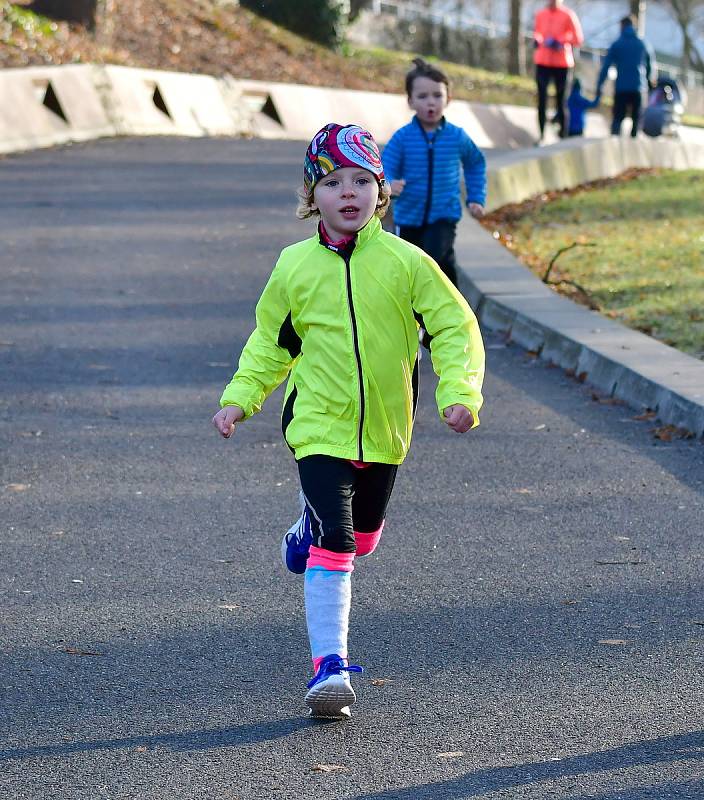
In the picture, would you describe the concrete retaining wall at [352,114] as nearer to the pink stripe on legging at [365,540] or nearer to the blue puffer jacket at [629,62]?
the blue puffer jacket at [629,62]

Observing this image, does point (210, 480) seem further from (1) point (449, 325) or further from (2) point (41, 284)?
(2) point (41, 284)

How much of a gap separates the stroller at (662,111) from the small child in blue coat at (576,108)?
10.3 ft

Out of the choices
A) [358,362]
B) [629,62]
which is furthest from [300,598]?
[629,62]

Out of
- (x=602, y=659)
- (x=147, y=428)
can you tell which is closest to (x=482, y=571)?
(x=602, y=659)

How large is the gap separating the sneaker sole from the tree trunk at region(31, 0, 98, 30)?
22055 millimetres

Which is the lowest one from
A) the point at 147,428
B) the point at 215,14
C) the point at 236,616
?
the point at 215,14

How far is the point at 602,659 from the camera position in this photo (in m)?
4.55

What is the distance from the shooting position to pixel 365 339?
165 inches

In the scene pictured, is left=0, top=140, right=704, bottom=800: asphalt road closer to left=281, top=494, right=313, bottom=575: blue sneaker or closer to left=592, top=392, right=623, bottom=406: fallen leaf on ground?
left=592, top=392, right=623, bottom=406: fallen leaf on ground

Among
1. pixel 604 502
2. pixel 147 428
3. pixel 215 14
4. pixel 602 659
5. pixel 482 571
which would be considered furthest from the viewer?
pixel 215 14

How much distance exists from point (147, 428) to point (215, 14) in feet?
79.5

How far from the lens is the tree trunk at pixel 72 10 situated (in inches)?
972

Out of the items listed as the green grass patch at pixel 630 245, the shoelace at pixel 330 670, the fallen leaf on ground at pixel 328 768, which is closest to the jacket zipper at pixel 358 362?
the shoelace at pixel 330 670

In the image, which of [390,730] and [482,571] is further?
[482,571]
